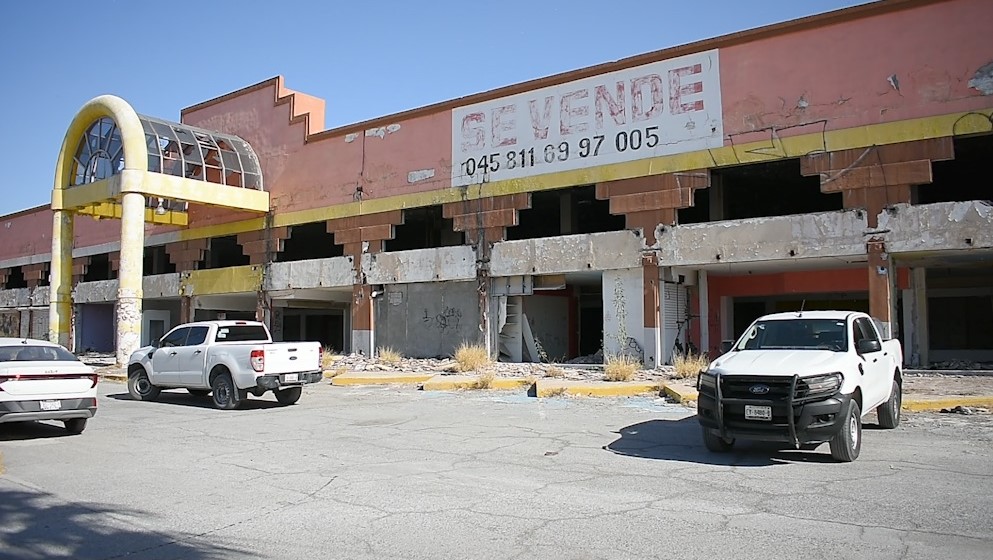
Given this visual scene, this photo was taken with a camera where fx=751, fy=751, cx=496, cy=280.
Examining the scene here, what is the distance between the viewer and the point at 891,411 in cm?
1186

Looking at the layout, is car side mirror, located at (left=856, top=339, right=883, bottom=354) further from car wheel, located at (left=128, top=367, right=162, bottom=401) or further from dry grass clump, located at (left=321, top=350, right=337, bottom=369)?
dry grass clump, located at (left=321, top=350, right=337, bottom=369)

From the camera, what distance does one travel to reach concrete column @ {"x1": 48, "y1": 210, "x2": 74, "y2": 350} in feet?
115

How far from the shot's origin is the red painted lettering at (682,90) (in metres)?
23.4

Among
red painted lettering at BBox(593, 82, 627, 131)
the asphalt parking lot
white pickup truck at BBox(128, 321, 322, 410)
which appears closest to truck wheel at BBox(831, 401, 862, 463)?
the asphalt parking lot

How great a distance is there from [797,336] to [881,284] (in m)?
11.6

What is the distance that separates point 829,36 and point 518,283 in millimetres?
12761

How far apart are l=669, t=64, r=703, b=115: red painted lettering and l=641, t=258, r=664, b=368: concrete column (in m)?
4.85

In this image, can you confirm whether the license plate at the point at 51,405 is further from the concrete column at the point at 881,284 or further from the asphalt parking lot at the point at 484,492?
the concrete column at the point at 881,284

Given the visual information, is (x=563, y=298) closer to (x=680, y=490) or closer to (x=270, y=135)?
(x=270, y=135)

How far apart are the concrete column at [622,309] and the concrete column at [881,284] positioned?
266 inches

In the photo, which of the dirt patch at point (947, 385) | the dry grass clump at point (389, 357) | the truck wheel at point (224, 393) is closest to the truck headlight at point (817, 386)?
the dirt patch at point (947, 385)

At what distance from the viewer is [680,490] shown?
7.97m

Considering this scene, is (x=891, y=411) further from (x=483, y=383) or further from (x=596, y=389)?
(x=483, y=383)

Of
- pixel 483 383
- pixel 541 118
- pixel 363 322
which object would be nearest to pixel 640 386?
pixel 483 383
